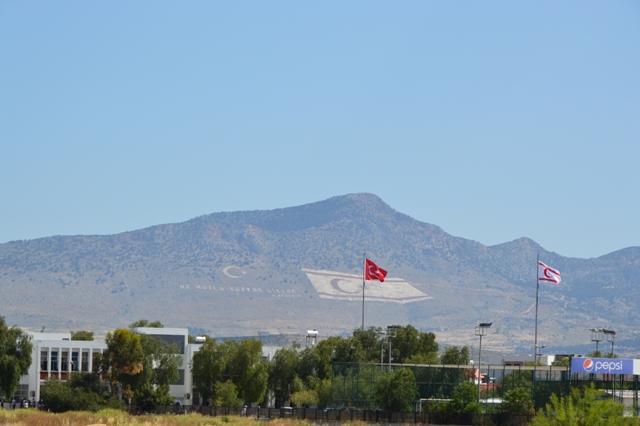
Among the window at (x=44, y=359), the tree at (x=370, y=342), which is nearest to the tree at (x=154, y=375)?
the window at (x=44, y=359)

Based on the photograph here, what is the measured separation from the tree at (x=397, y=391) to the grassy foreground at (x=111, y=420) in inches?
416

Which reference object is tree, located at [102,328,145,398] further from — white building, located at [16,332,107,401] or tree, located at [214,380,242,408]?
white building, located at [16,332,107,401]

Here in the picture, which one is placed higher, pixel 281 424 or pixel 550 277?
pixel 550 277

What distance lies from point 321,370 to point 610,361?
157 feet

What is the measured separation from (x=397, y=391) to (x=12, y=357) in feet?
129

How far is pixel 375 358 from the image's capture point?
156 meters

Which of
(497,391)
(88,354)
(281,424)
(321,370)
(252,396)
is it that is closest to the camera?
(281,424)

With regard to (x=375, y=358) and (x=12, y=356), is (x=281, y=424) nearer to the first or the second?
(x=12, y=356)

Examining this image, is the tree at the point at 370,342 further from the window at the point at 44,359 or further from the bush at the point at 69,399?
the bush at the point at 69,399

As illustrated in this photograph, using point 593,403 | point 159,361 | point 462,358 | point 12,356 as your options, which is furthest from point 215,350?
point 593,403

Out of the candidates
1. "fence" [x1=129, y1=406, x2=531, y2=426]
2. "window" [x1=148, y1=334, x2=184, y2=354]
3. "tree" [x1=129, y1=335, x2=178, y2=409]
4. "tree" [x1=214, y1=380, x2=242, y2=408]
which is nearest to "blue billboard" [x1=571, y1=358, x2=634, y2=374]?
"fence" [x1=129, y1=406, x2=531, y2=426]

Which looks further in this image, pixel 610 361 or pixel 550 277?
pixel 550 277

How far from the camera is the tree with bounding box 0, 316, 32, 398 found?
13900 cm

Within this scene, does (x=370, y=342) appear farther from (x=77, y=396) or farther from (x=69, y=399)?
(x=69, y=399)
